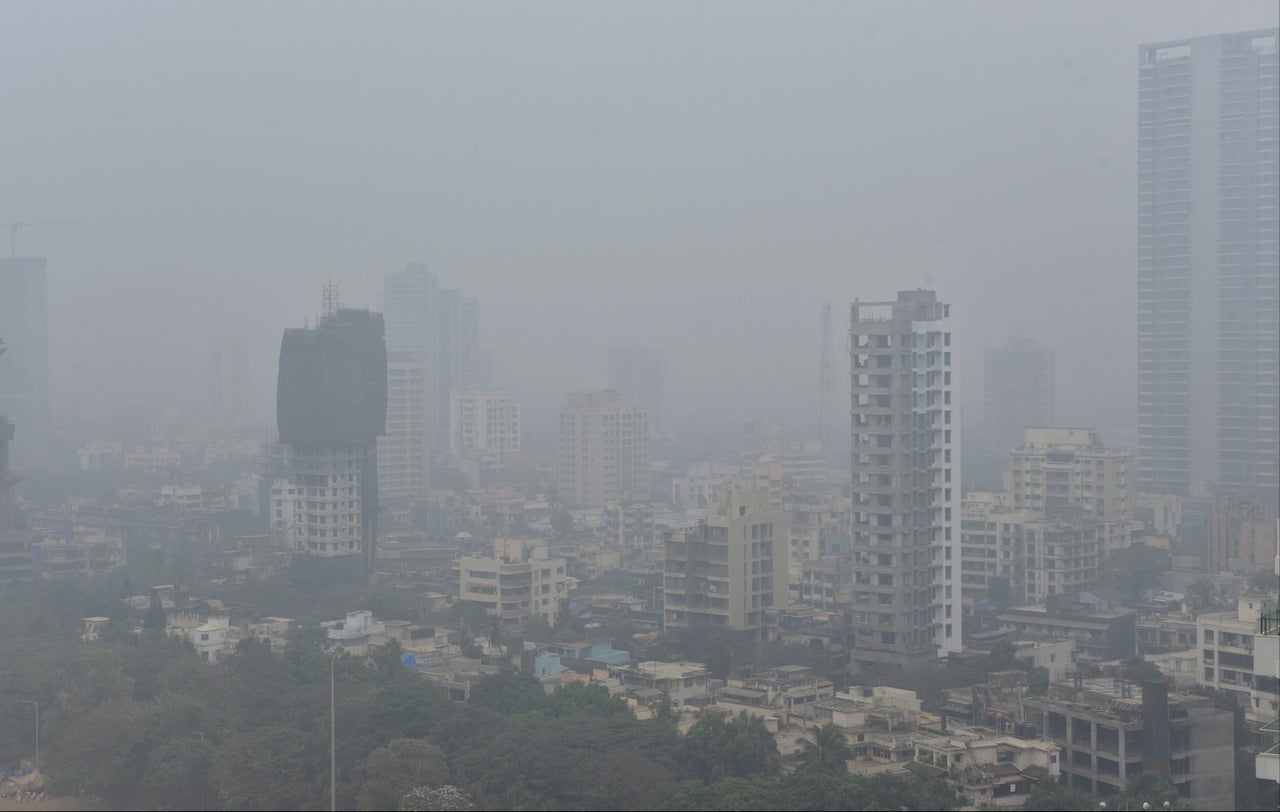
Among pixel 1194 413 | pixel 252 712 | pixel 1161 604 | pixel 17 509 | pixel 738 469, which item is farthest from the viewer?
pixel 738 469

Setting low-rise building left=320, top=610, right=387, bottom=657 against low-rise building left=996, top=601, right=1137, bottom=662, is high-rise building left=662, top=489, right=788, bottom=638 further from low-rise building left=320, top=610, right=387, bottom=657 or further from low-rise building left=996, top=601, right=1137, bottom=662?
low-rise building left=320, top=610, right=387, bottom=657

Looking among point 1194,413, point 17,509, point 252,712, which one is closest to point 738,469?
point 1194,413

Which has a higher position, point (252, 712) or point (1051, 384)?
point (1051, 384)

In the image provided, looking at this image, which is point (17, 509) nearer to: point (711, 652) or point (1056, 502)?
point (711, 652)

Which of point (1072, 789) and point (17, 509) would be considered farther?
point (17, 509)

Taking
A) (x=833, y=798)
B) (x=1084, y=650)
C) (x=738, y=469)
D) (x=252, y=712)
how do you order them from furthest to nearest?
(x=738, y=469), (x=1084, y=650), (x=252, y=712), (x=833, y=798)

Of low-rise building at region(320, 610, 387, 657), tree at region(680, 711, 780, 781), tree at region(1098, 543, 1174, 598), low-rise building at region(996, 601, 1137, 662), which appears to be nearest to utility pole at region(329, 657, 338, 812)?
tree at region(680, 711, 780, 781)

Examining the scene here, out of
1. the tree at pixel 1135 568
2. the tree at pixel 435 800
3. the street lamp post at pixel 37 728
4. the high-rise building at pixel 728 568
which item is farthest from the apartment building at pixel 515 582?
the tree at pixel 435 800
